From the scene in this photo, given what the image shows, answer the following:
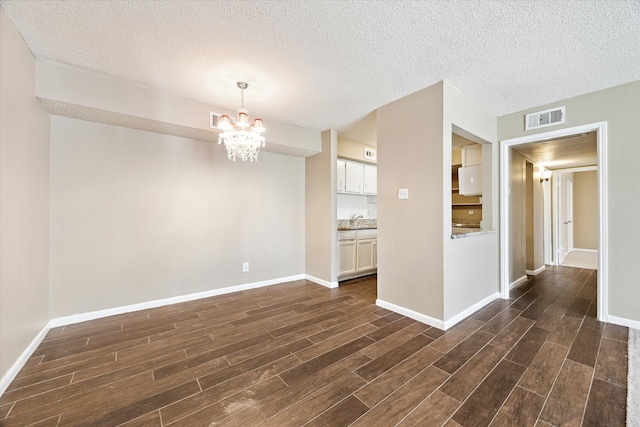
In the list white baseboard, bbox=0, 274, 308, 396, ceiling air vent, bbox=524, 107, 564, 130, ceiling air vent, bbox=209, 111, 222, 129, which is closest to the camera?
white baseboard, bbox=0, 274, 308, 396

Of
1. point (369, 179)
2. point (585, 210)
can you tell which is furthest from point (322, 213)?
point (585, 210)

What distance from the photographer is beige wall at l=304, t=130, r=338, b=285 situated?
4.09 m

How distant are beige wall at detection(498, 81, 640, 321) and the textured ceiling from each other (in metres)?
0.20

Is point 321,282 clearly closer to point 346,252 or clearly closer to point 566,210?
point 346,252

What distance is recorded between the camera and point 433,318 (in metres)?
2.66

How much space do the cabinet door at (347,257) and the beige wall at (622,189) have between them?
307 centimetres

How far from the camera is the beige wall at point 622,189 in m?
2.57

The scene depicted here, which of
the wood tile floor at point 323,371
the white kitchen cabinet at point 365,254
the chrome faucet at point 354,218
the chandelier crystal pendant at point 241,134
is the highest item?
the chandelier crystal pendant at point 241,134

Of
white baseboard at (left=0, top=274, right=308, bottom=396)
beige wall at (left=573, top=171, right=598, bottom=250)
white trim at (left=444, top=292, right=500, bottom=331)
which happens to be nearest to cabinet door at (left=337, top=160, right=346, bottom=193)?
white baseboard at (left=0, top=274, right=308, bottom=396)

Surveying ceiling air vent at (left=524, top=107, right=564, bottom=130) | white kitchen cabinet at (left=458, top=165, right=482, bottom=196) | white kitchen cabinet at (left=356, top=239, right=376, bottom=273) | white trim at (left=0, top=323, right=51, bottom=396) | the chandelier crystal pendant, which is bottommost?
white trim at (left=0, top=323, right=51, bottom=396)

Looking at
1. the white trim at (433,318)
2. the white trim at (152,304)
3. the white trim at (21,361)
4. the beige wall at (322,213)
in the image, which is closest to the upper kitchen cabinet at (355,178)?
the beige wall at (322,213)

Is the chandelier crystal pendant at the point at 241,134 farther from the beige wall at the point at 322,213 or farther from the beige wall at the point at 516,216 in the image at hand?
the beige wall at the point at 516,216

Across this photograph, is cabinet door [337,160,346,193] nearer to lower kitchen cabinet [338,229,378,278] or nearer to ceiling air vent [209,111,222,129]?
lower kitchen cabinet [338,229,378,278]

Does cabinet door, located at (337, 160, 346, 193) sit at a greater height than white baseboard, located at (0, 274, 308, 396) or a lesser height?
greater
